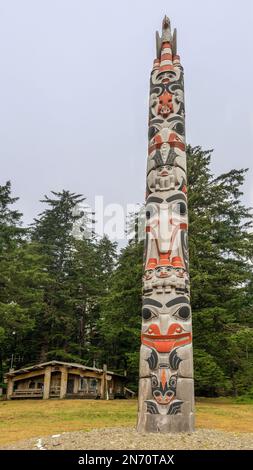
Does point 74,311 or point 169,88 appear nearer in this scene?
point 169,88

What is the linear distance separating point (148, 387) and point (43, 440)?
2.64 meters

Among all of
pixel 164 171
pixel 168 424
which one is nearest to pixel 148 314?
pixel 168 424

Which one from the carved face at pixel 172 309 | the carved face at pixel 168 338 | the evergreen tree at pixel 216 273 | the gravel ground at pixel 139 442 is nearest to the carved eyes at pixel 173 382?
the carved face at pixel 168 338

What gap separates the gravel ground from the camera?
7.88 m

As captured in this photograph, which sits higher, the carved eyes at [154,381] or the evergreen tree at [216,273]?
the evergreen tree at [216,273]

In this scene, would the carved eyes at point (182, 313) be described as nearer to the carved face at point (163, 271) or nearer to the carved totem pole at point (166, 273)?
the carved totem pole at point (166, 273)

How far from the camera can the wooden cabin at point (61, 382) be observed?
28.0m

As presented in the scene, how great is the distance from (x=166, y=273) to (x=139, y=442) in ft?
13.7

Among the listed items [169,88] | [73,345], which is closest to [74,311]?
[73,345]

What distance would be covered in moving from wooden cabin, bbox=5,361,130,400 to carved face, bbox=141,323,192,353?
18.7 metres
